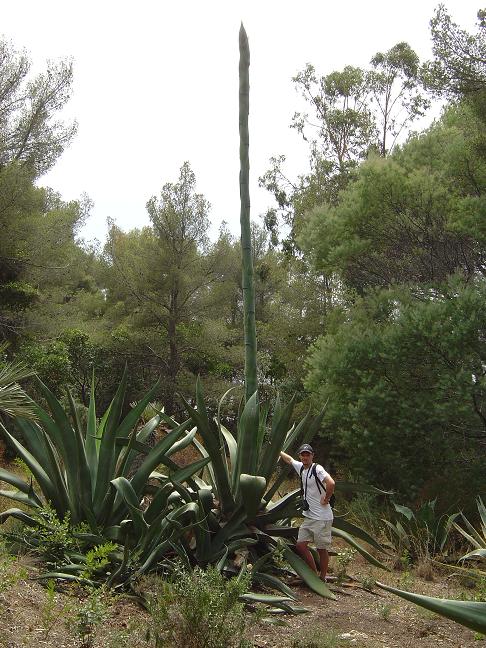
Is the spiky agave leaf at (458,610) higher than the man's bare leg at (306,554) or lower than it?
higher

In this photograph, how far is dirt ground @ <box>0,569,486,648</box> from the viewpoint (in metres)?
4.12

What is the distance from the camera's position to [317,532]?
252 inches

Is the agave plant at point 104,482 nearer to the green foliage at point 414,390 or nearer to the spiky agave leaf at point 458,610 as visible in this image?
the spiky agave leaf at point 458,610

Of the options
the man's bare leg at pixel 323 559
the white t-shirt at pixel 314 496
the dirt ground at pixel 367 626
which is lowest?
the dirt ground at pixel 367 626

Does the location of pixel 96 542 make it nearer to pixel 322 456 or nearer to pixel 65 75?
pixel 322 456

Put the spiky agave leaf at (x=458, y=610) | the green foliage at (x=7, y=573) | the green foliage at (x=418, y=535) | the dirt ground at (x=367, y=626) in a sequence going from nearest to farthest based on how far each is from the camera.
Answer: the spiky agave leaf at (x=458, y=610)
the green foliage at (x=7, y=573)
the dirt ground at (x=367, y=626)
the green foliage at (x=418, y=535)

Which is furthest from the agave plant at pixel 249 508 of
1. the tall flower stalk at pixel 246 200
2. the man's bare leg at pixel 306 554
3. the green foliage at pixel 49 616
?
the green foliage at pixel 49 616

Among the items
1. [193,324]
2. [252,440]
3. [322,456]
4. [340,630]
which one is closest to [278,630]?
[340,630]

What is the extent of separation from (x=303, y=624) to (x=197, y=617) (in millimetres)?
1371

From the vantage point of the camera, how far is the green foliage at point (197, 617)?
409cm

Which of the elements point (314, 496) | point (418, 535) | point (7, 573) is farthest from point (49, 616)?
point (418, 535)

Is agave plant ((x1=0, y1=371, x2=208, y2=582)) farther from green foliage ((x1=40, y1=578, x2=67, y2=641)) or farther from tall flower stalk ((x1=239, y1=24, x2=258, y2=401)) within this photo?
green foliage ((x1=40, y1=578, x2=67, y2=641))

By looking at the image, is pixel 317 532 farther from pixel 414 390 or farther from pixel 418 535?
pixel 414 390

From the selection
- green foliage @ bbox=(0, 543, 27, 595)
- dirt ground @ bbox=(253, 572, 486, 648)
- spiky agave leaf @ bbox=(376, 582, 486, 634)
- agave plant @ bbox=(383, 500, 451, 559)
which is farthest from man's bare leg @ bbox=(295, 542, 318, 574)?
spiky agave leaf @ bbox=(376, 582, 486, 634)
